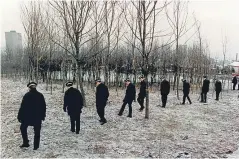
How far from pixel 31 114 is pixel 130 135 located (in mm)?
3083

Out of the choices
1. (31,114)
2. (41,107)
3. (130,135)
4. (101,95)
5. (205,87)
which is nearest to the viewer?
(31,114)

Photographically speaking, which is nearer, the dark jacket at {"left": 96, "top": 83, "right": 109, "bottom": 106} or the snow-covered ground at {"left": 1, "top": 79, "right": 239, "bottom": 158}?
the snow-covered ground at {"left": 1, "top": 79, "right": 239, "bottom": 158}

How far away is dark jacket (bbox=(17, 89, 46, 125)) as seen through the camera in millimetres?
6574

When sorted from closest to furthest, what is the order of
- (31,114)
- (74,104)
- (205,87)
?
(31,114) → (74,104) → (205,87)

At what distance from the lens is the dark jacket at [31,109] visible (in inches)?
259

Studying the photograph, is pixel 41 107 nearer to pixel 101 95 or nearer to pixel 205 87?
pixel 101 95

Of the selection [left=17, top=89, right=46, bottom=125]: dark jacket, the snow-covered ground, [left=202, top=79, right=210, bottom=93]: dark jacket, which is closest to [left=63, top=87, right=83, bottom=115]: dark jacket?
the snow-covered ground

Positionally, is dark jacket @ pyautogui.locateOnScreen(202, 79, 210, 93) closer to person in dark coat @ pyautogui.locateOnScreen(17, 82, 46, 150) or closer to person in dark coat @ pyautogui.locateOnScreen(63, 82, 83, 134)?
person in dark coat @ pyautogui.locateOnScreen(63, 82, 83, 134)

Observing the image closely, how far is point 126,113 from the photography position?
1112cm

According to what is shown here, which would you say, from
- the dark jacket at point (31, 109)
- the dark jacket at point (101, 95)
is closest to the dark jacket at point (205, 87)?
the dark jacket at point (101, 95)

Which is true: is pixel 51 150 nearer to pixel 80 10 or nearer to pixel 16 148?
pixel 16 148

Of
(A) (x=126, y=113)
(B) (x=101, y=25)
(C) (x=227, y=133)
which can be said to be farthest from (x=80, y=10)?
(C) (x=227, y=133)

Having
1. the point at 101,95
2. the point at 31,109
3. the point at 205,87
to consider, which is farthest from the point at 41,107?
the point at 205,87

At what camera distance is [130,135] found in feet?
26.8
